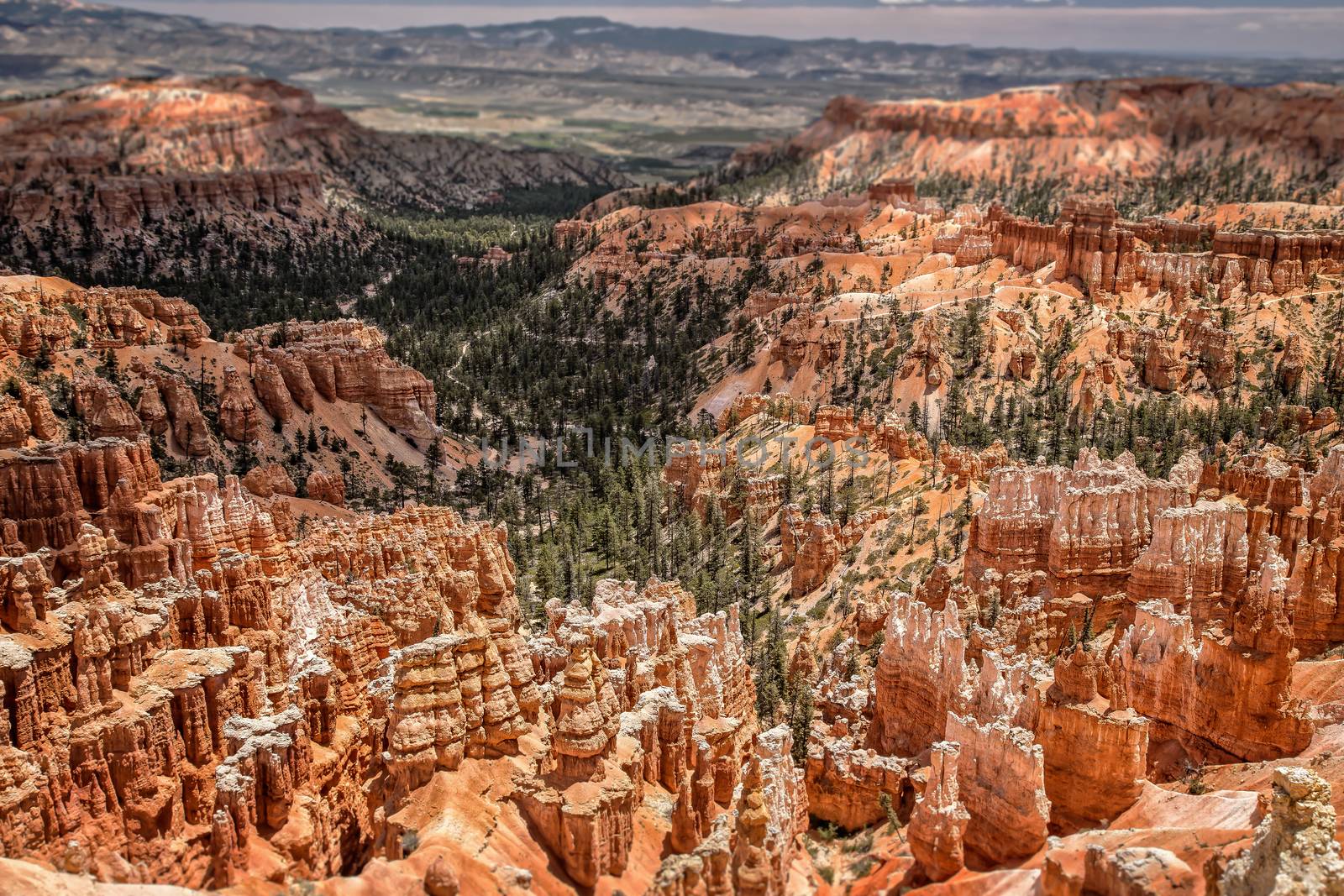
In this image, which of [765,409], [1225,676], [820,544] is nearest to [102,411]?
[820,544]

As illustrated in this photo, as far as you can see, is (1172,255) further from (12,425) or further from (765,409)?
(12,425)

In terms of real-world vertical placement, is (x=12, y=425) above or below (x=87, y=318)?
above

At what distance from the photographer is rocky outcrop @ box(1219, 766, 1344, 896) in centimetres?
1841

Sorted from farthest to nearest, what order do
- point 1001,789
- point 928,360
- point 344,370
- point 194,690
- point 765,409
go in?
point 928,360 < point 344,370 < point 765,409 < point 1001,789 < point 194,690

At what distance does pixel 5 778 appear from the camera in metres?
22.8

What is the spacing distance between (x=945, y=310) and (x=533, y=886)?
8191 centimetres

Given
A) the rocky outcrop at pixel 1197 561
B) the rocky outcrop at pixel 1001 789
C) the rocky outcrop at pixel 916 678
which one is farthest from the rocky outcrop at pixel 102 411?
the rocky outcrop at pixel 1197 561

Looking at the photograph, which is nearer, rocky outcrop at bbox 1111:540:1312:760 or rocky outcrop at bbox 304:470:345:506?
rocky outcrop at bbox 1111:540:1312:760

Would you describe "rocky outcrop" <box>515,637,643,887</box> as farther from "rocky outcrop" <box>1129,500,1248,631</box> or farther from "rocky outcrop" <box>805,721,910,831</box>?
"rocky outcrop" <box>1129,500,1248,631</box>

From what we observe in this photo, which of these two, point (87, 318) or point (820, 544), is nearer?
point (820, 544)

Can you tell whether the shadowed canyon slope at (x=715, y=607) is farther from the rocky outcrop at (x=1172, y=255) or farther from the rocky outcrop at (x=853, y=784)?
the rocky outcrop at (x=1172, y=255)

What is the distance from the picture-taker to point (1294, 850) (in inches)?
744

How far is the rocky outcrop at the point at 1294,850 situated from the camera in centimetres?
1841

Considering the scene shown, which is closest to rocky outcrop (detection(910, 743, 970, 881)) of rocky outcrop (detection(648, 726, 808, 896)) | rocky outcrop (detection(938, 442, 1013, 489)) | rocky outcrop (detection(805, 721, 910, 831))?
rocky outcrop (detection(648, 726, 808, 896))
